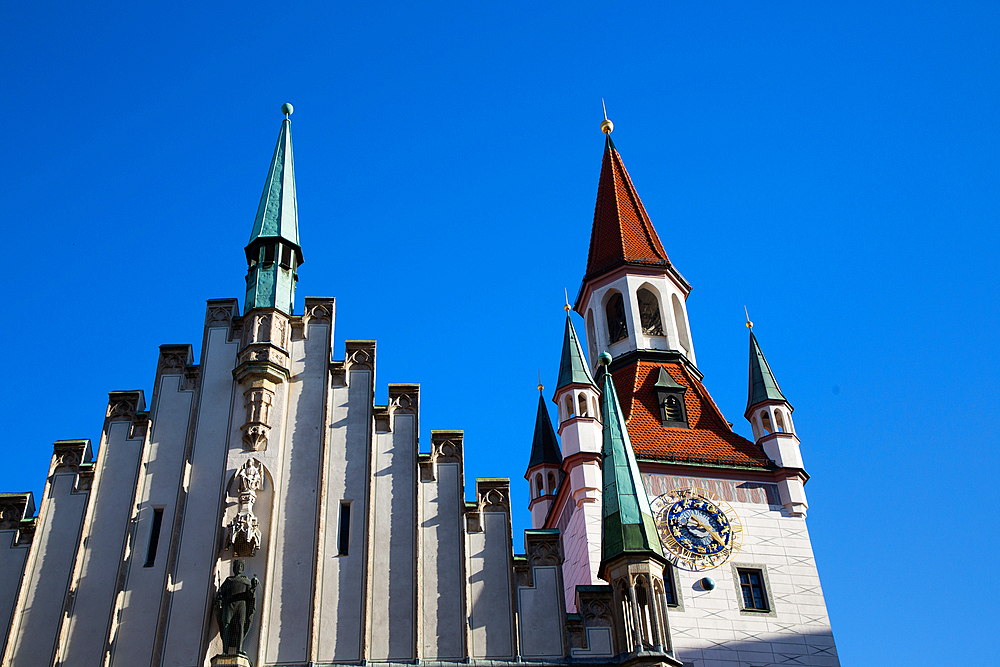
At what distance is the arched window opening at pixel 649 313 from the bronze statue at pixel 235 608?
17174mm

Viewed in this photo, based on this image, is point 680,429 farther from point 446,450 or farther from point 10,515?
point 10,515

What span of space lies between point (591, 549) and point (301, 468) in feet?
27.5

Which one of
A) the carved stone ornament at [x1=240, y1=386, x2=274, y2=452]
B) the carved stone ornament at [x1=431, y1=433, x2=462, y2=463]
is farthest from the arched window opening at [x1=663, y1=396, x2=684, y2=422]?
the carved stone ornament at [x1=240, y1=386, x2=274, y2=452]

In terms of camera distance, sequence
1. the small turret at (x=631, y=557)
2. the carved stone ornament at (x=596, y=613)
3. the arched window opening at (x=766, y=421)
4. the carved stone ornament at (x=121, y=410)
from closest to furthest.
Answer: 1. the small turret at (x=631, y=557)
2. the carved stone ornament at (x=596, y=613)
3. the carved stone ornament at (x=121, y=410)
4. the arched window opening at (x=766, y=421)

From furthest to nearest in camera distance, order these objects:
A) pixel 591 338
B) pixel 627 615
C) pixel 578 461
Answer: pixel 591 338, pixel 578 461, pixel 627 615

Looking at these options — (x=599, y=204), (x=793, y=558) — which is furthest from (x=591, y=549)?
(x=599, y=204)

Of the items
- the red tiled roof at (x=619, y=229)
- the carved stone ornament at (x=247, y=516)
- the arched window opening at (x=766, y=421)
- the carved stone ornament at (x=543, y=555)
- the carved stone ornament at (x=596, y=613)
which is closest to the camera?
the carved stone ornament at (x=596, y=613)

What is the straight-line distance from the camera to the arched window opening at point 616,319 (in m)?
29.3

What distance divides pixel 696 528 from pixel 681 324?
826cm

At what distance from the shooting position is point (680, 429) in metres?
25.7

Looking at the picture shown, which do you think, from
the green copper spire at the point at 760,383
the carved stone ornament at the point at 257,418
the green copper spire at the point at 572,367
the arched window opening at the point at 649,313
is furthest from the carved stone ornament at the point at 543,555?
the arched window opening at the point at 649,313

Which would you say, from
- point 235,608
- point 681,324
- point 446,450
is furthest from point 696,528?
point 235,608

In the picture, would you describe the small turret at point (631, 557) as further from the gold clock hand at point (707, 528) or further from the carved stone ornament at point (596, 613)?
the gold clock hand at point (707, 528)

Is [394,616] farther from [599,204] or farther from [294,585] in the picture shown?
[599,204]
